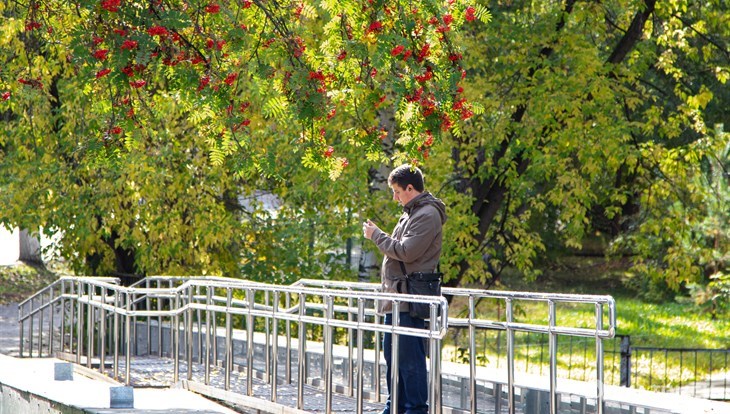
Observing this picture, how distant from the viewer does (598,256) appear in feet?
129

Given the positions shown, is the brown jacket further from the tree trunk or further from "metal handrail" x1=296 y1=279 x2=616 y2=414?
the tree trunk

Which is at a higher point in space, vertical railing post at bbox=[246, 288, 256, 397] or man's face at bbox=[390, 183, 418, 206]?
man's face at bbox=[390, 183, 418, 206]

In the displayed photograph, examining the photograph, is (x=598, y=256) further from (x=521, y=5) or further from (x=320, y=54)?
(x=320, y=54)

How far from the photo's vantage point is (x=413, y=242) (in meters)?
7.75

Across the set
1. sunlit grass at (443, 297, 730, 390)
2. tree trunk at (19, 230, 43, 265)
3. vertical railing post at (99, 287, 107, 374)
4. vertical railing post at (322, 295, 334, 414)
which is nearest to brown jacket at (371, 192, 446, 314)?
vertical railing post at (322, 295, 334, 414)

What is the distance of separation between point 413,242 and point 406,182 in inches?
16.4

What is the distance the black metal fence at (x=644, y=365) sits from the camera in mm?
16391

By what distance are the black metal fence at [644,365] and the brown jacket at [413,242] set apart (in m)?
6.53

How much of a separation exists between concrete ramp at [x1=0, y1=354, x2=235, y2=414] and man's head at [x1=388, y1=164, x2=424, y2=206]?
6.01 ft

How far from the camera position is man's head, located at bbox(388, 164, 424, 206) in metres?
7.89

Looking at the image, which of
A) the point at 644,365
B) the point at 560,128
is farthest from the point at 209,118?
the point at 644,365

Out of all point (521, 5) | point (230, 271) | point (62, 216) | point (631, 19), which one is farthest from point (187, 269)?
point (631, 19)

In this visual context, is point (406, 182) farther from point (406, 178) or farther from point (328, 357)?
point (328, 357)

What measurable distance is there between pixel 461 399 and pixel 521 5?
356 inches
